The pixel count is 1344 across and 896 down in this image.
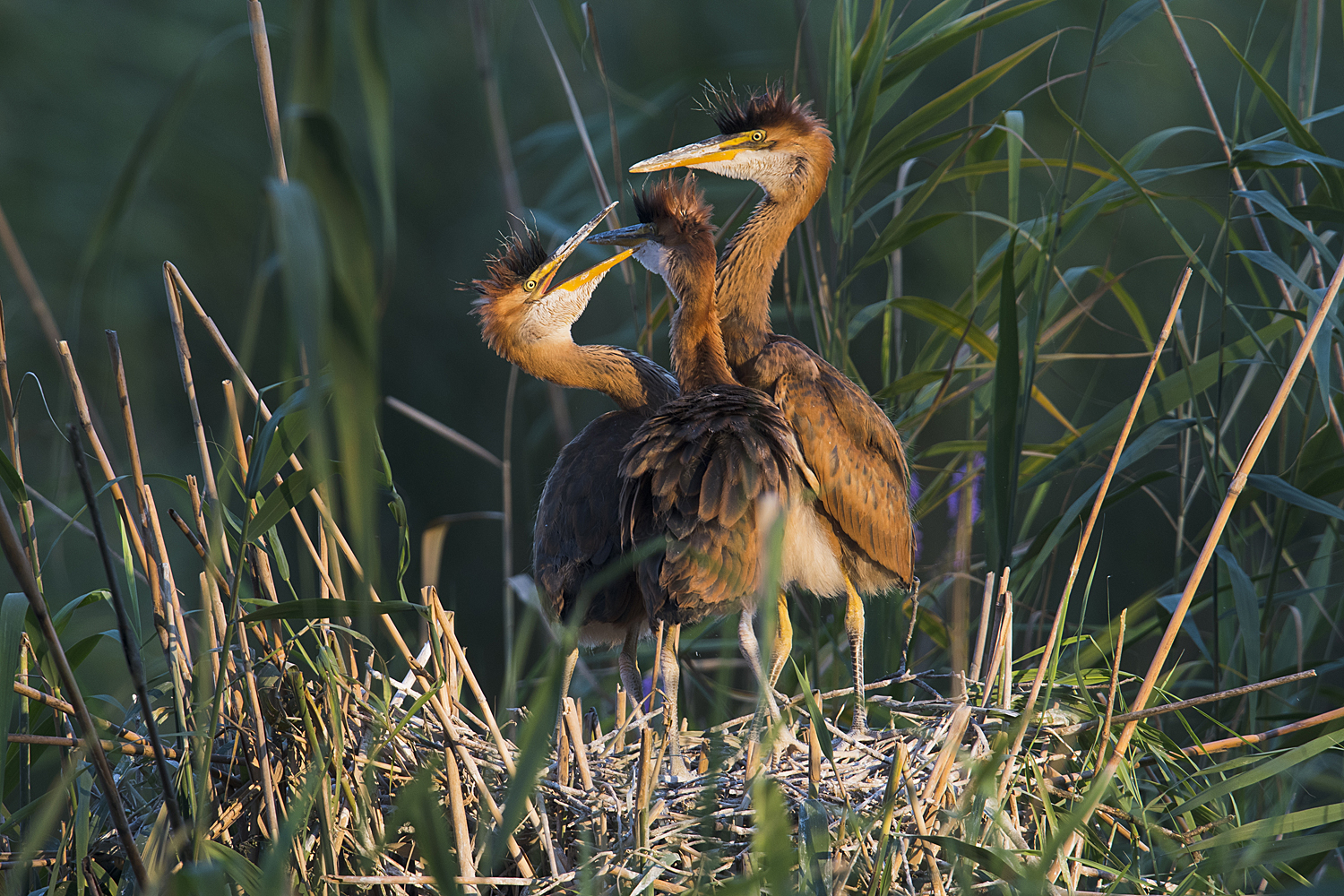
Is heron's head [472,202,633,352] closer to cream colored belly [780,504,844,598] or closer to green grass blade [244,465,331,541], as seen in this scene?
cream colored belly [780,504,844,598]

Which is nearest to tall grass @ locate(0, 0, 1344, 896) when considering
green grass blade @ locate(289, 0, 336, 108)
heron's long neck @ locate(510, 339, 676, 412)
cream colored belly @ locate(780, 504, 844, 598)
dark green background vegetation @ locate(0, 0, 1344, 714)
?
green grass blade @ locate(289, 0, 336, 108)

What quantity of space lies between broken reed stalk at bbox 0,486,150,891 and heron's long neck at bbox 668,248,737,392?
121 centimetres

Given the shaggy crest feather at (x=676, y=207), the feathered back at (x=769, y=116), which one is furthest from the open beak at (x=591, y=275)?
the feathered back at (x=769, y=116)

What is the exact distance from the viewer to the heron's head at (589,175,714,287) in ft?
6.90

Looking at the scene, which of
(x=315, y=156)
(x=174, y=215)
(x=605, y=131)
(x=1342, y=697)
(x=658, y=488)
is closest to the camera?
(x=315, y=156)

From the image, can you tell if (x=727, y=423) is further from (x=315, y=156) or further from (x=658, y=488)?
(x=315, y=156)

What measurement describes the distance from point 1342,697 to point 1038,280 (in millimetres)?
933

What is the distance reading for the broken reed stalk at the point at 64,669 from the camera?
943 millimetres

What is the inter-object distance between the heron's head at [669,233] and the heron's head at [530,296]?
16 cm

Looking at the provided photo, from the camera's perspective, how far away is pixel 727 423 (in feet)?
5.63

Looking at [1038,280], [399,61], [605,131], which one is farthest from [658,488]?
[399,61]

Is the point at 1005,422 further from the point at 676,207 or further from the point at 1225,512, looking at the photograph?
the point at 676,207

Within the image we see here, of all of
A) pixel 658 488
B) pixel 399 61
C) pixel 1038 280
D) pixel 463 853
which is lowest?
pixel 463 853

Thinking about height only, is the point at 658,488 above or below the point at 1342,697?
above
